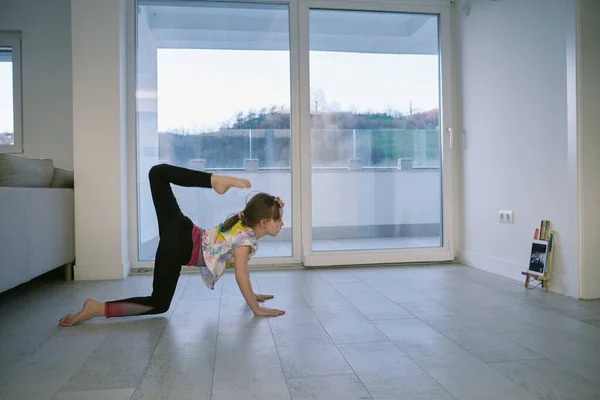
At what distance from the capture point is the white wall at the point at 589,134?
8.49 feet

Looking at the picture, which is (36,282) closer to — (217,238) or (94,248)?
(94,248)

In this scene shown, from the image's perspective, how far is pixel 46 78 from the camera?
12.8 feet

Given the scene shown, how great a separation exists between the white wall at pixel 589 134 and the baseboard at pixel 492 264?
1.70 feet

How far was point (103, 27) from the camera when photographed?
3.46 metres

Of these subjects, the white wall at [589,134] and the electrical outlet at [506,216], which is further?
the electrical outlet at [506,216]

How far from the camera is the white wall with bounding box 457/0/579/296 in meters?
2.76

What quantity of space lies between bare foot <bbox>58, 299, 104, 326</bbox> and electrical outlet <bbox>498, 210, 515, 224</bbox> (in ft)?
8.51

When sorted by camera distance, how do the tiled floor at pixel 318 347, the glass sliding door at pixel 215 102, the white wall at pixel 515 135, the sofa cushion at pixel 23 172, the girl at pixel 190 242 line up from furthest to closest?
the glass sliding door at pixel 215 102 < the sofa cushion at pixel 23 172 < the white wall at pixel 515 135 < the girl at pixel 190 242 < the tiled floor at pixel 318 347

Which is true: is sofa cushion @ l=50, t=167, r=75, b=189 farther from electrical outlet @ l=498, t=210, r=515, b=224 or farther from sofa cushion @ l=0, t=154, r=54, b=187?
electrical outlet @ l=498, t=210, r=515, b=224

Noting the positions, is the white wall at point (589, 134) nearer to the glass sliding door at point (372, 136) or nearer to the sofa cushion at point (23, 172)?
the glass sliding door at point (372, 136)

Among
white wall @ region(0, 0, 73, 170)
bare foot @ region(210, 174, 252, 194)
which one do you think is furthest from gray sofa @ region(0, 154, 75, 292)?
bare foot @ region(210, 174, 252, 194)

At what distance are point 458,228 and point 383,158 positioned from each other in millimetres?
862

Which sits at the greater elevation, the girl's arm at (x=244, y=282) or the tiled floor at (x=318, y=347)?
the girl's arm at (x=244, y=282)

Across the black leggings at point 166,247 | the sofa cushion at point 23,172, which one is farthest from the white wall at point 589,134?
the sofa cushion at point 23,172
